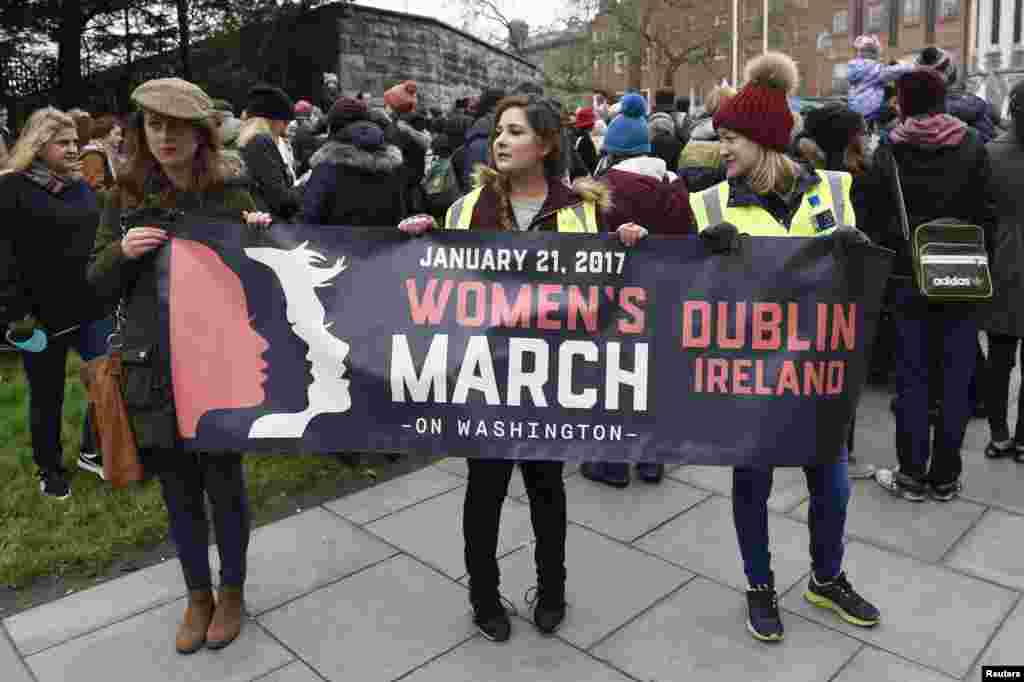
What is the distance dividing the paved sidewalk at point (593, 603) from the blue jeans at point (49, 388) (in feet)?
4.89

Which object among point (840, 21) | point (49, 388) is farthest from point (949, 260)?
point (840, 21)

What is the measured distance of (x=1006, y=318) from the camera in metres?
4.61

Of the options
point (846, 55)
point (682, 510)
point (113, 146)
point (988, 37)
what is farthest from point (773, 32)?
point (682, 510)

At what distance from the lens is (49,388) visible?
4.81 meters

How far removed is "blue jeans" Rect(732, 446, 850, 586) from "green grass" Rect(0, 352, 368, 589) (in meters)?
2.51

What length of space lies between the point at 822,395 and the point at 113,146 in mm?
6967

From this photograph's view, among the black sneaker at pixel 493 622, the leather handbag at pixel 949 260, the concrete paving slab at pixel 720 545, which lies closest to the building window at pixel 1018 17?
the leather handbag at pixel 949 260

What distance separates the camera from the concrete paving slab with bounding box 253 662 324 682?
9.86ft

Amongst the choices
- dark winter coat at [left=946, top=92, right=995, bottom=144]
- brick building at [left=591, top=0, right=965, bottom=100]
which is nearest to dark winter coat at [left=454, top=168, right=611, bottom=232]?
dark winter coat at [left=946, top=92, right=995, bottom=144]

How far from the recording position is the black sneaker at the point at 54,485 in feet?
15.9

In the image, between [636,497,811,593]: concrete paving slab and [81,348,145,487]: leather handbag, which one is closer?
[81,348,145,487]: leather handbag

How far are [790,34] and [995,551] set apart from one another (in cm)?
3971

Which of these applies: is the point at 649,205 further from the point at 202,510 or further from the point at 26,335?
the point at 26,335

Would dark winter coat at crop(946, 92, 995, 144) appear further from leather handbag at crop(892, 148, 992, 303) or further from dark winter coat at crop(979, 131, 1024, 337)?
leather handbag at crop(892, 148, 992, 303)
